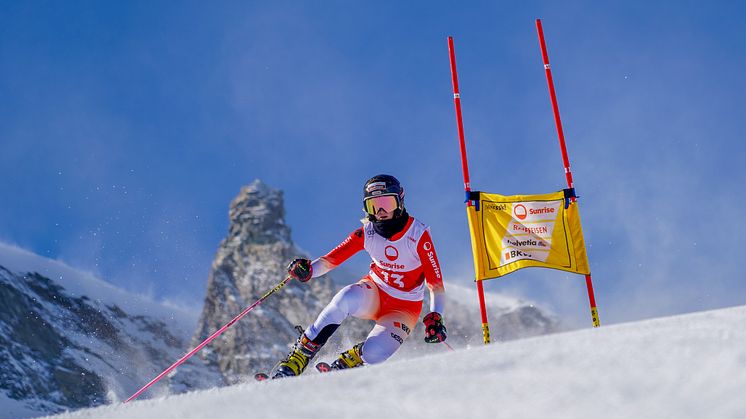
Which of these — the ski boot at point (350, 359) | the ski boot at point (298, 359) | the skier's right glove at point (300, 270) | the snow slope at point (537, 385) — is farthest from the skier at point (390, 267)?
the snow slope at point (537, 385)

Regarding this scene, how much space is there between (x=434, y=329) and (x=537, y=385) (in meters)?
3.72

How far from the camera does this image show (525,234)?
27.0 ft

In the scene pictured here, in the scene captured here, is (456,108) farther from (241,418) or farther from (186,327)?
(186,327)

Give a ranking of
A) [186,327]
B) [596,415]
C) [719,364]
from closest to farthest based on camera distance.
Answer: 1. [596,415]
2. [719,364]
3. [186,327]

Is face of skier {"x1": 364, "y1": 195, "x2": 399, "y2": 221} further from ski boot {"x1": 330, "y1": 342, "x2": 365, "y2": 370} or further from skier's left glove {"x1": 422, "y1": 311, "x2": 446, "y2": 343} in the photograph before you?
ski boot {"x1": 330, "y1": 342, "x2": 365, "y2": 370}

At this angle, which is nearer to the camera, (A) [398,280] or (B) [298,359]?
(B) [298,359]

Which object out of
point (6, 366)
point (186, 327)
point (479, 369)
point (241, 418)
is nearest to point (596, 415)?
point (479, 369)

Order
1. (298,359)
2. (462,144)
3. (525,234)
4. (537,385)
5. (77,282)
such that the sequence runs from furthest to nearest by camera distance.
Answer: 1. (77,282)
2. (462,144)
3. (525,234)
4. (298,359)
5. (537,385)

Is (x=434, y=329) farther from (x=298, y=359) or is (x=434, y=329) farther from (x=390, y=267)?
(x=298, y=359)

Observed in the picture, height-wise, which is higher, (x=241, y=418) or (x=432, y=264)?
(x=432, y=264)

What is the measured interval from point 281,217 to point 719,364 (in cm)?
15429

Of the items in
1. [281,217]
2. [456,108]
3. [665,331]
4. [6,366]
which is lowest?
[665,331]

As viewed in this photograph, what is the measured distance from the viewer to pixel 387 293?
6.95m

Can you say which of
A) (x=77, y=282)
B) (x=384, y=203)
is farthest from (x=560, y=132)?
(x=77, y=282)
